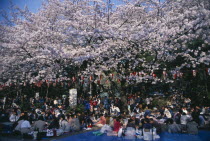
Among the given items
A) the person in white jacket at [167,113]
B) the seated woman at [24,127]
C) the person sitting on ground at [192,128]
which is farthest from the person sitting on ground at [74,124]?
the person sitting on ground at [192,128]

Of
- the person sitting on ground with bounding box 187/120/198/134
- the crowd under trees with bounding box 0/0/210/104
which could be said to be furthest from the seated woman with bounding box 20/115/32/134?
the person sitting on ground with bounding box 187/120/198/134

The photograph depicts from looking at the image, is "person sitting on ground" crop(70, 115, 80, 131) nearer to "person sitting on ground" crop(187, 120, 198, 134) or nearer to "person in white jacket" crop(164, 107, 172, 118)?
"person in white jacket" crop(164, 107, 172, 118)

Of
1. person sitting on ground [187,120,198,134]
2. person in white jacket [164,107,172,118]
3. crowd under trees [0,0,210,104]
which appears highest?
crowd under trees [0,0,210,104]

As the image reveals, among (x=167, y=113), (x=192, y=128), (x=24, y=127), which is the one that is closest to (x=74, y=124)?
(x=24, y=127)

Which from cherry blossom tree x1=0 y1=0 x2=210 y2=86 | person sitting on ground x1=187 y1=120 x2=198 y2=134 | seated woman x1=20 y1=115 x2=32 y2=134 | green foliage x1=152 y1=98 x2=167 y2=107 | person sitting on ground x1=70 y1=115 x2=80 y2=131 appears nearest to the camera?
seated woman x1=20 y1=115 x2=32 y2=134

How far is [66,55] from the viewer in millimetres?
12484

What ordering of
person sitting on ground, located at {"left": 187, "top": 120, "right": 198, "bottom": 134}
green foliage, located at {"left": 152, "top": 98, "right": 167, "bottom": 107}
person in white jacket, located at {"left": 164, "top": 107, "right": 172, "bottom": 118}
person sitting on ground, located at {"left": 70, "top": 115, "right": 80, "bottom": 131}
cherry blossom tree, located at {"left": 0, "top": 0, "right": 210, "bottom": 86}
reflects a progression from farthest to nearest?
green foliage, located at {"left": 152, "top": 98, "right": 167, "bottom": 107}
cherry blossom tree, located at {"left": 0, "top": 0, "right": 210, "bottom": 86}
person in white jacket, located at {"left": 164, "top": 107, "right": 172, "bottom": 118}
person sitting on ground, located at {"left": 70, "top": 115, "right": 80, "bottom": 131}
person sitting on ground, located at {"left": 187, "top": 120, "right": 198, "bottom": 134}

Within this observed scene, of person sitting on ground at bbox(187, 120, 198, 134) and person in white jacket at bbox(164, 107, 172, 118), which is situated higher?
person in white jacket at bbox(164, 107, 172, 118)

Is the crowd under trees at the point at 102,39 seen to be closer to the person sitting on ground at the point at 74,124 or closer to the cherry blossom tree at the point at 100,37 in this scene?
the cherry blossom tree at the point at 100,37

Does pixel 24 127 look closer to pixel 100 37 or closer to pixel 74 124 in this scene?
pixel 74 124

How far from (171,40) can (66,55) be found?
762 cm

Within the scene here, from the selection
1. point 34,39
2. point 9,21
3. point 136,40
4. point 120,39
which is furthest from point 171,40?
point 9,21

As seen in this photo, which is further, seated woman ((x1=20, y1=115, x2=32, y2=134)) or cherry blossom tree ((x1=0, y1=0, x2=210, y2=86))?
cherry blossom tree ((x1=0, y1=0, x2=210, y2=86))

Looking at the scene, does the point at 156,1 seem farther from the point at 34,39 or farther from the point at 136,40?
the point at 34,39
